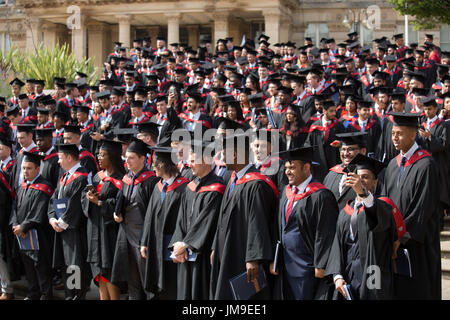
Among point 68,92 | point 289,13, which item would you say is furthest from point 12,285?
point 289,13

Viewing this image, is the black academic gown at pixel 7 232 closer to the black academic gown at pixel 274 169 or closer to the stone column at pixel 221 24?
the black academic gown at pixel 274 169

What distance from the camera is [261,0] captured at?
88.8 ft

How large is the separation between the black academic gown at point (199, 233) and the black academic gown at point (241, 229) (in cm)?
17

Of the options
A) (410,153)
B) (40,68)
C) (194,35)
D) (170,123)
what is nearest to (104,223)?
(410,153)

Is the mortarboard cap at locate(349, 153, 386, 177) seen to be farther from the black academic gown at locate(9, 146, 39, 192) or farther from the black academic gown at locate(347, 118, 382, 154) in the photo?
the black academic gown at locate(9, 146, 39, 192)

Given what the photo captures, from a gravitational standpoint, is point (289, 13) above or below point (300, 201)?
above

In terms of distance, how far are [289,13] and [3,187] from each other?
956 inches

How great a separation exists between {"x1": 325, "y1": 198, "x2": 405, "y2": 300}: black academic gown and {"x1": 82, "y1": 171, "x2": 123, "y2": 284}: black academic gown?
8.58 ft

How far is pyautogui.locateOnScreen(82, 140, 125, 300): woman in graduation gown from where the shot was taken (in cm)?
632

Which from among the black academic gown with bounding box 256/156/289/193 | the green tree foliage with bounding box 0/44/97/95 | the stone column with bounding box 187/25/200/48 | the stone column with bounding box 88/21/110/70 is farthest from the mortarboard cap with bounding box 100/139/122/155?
the stone column with bounding box 88/21/110/70

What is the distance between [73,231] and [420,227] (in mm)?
3821

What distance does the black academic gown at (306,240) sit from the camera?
4.88m

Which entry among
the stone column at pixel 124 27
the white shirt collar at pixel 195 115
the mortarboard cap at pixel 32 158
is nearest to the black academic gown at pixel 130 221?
the mortarboard cap at pixel 32 158

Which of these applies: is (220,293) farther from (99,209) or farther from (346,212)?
(99,209)
